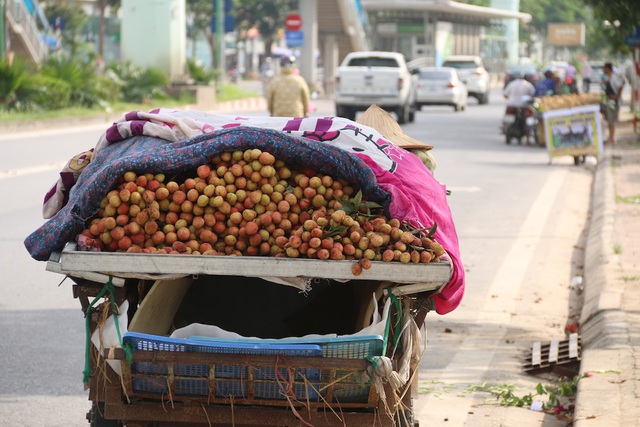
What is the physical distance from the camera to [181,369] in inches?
151

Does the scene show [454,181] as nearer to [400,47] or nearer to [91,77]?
[91,77]

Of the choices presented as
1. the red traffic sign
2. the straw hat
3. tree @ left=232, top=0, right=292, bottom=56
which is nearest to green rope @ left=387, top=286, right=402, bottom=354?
the straw hat

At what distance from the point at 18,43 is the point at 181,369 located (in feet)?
129

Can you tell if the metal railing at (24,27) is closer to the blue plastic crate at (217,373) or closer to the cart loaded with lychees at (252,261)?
the cart loaded with lychees at (252,261)

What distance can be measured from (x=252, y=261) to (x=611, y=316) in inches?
161

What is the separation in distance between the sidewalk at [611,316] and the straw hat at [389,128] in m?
1.53

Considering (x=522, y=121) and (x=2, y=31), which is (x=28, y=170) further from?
(x=2, y=31)

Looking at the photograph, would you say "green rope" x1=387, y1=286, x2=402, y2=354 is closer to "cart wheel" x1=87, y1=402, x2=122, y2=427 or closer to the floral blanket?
the floral blanket

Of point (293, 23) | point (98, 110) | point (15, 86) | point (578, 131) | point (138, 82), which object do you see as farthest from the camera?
point (293, 23)

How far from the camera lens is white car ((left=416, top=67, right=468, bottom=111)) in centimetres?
3691

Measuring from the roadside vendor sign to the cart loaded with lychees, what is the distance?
15.2m

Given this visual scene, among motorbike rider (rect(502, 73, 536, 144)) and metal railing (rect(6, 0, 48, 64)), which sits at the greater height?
metal railing (rect(6, 0, 48, 64))

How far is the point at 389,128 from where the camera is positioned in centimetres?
538

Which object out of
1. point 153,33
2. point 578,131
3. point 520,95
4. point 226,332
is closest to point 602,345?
point 226,332
